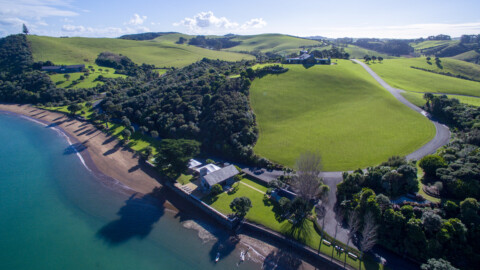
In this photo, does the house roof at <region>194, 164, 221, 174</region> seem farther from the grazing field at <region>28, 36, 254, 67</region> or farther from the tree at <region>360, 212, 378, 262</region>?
the grazing field at <region>28, 36, 254, 67</region>

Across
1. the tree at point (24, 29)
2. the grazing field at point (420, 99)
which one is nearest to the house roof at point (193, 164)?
the grazing field at point (420, 99)

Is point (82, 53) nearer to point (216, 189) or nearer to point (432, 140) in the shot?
point (216, 189)

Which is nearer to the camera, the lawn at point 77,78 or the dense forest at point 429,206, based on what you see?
the dense forest at point 429,206

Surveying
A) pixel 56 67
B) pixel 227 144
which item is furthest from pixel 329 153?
pixel 56 67

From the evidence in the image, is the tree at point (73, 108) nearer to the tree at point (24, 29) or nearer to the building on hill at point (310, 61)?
the building on hill at point (310, 61)

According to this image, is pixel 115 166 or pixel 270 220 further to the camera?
pixel 115 166

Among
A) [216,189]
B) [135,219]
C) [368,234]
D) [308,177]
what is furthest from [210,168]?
[368,234]
